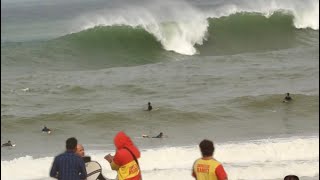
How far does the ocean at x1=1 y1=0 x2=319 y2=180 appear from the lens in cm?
1010

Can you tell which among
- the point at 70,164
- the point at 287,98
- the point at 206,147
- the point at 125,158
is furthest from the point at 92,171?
the point at 287,98

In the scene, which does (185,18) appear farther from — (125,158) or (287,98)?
(125,158)

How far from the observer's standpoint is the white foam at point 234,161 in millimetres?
8742

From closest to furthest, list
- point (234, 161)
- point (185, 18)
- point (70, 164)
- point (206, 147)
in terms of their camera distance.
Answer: point (206, 147)
point (70, 164)
point (234, 161)
point (185, 18)

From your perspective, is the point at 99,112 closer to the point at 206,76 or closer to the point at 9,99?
the point at 9,99

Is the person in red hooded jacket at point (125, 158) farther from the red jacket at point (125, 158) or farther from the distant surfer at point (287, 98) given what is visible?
the distant surfer at point (287, 98)

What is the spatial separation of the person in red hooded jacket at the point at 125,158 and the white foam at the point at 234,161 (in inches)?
123

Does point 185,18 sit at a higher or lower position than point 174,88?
higher

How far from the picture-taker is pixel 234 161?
31.4 ft

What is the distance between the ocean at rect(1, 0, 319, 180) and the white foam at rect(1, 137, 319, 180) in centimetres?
2

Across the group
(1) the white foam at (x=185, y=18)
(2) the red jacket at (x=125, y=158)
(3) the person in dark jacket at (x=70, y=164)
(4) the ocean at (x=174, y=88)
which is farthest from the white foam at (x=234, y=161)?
(1) the white foam at (x=185, y=18)

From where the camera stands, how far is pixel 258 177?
859cm

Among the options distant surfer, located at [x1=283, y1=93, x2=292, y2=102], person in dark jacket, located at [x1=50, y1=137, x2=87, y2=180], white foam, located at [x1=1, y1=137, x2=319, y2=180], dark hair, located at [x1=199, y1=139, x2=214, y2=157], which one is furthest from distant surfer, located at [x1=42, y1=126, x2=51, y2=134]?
dark hair, located at [x1=199, y1=139, x2=214, y2=157]

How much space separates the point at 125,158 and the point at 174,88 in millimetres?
14097
